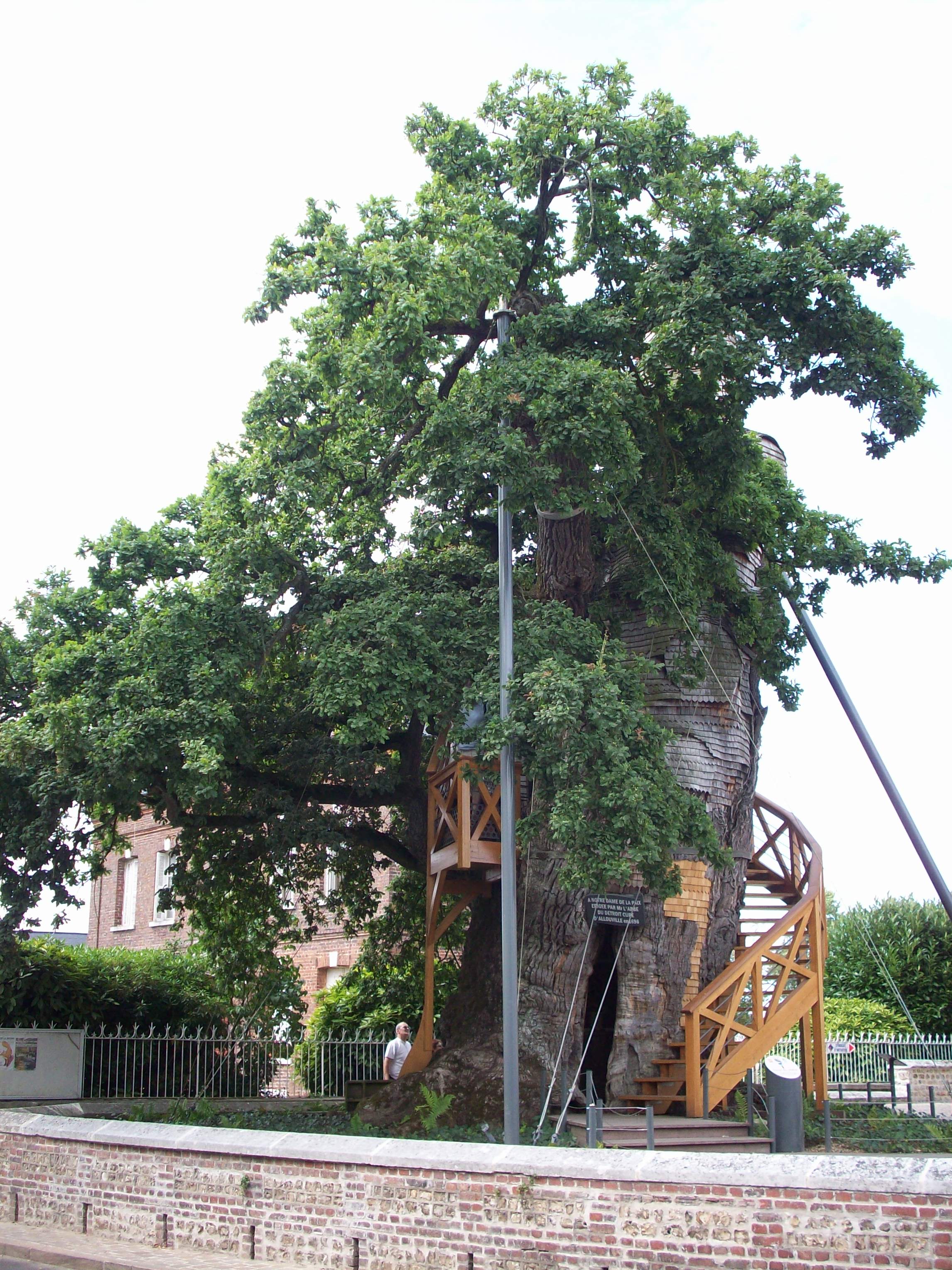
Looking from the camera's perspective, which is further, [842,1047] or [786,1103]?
[842,1047]

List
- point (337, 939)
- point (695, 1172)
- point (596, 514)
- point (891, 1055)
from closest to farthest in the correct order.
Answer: point (695, 1172) < point (596, 514) < point (891, 1055) < point (337, 939)

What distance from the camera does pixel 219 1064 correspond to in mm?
20109

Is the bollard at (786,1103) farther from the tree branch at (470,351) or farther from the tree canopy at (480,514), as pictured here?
the tree branch at (470,351)

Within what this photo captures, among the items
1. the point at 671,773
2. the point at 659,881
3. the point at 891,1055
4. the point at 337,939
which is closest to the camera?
the point at 659,881

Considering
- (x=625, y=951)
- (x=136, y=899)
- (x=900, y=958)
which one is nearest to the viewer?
(x=625, y=951)

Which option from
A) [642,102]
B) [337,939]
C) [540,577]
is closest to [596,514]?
[540,577]

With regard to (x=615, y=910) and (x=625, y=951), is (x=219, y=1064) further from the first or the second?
(x=615, y=910)

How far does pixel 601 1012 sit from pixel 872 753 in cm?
530

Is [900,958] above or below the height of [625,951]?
below

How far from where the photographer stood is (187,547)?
14.4 m

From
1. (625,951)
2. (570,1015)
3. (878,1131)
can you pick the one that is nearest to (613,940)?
(625,951)

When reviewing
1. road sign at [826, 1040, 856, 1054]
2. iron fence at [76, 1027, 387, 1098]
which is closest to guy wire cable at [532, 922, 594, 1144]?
iron fence at [76, 1027, 387, 1098]

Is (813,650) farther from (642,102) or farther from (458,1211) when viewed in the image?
(458,1211)

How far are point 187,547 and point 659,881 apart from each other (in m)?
6.99
